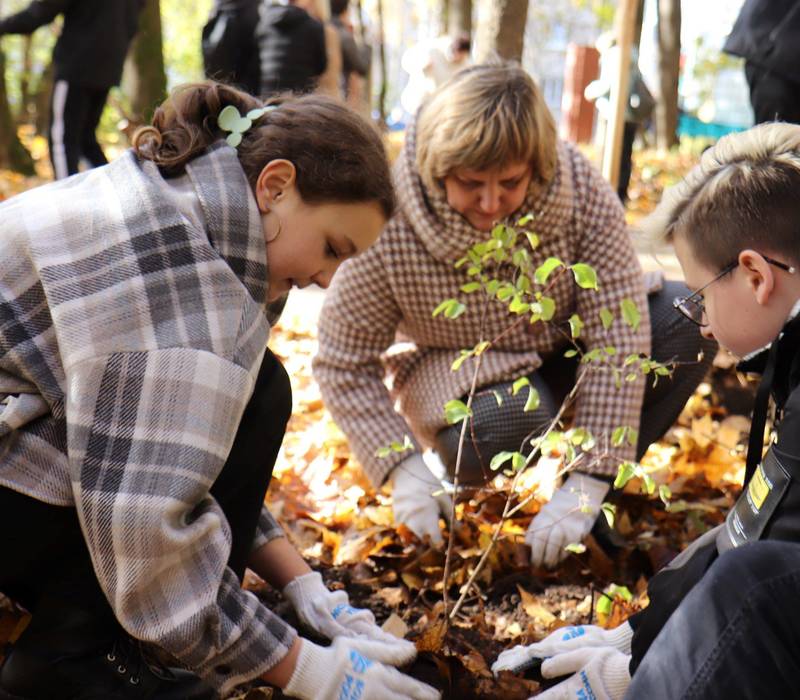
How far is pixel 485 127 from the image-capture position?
2.31 meters

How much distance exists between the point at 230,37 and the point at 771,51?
2.79m

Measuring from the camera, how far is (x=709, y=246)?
174 cm

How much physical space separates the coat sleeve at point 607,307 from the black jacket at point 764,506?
2.11 ft

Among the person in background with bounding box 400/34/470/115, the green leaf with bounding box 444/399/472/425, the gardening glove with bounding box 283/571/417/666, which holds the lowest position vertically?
the person in background with bounding box 400/34/470/115

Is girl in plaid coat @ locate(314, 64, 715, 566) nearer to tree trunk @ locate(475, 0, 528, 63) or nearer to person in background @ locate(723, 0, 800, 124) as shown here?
person in background @ locate(723, 0, 800, 124)

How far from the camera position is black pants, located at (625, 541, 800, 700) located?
123 centimetres

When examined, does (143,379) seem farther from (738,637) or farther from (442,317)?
(442,317)

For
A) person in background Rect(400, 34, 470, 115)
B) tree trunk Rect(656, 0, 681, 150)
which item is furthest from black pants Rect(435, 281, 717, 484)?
tree trunk Rect(656, 0, 681, 150)

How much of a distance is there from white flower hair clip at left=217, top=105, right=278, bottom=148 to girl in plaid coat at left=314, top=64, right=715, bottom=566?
66 cm

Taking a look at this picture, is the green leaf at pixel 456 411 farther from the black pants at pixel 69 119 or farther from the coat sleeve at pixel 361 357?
the black pants at pixel 69 119

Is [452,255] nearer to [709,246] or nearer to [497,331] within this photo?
[497,331]

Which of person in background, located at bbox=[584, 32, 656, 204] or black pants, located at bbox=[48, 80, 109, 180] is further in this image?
person in background, located at bbox=[584, 32, 656, 204]

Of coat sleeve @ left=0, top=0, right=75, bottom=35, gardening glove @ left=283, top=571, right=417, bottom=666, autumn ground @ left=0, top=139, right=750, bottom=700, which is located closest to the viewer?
gardening glove @ left=283, top=571, right=417, bottom=666

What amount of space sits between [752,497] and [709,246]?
18.5 inches
